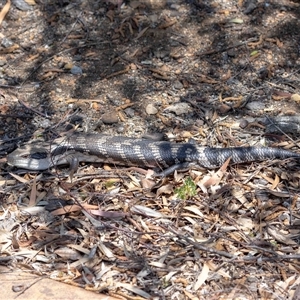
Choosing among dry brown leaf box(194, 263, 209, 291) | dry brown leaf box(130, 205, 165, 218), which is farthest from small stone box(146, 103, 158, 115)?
dry brown leaf box(194, 263, 209, 291)

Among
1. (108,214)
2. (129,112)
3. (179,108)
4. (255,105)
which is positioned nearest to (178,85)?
(179,108)

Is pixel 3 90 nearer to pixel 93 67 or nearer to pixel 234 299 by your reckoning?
pixel 93 67

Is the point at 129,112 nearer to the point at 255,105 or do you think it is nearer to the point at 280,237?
the point at 255,105

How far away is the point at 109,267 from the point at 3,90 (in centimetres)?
303

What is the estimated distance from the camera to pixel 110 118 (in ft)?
19.6

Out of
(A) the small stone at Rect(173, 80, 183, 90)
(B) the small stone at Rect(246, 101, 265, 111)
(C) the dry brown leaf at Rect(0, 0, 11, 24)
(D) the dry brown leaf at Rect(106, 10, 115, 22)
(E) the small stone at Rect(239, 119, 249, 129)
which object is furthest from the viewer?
(C) the dry brown leaf at Rect(0, 0, 11, 24)

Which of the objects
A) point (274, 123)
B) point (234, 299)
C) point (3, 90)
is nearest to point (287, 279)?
point (234, 299)

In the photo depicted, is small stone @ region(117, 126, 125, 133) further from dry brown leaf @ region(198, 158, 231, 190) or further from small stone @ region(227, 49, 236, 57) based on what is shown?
small stone @ region(227, 49, 236, 57)

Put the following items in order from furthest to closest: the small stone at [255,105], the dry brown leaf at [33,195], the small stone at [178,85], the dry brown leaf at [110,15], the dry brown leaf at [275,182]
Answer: the dry brown leaf at [110,15], the small stone at [178,85], the small stone at [255,105], the dry brown leaf at [33,195], the dry brown leaf at [275,182]

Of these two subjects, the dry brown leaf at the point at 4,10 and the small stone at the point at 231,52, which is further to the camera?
the dry brown leaf at the point at 4,10

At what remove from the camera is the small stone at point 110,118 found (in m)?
5.97

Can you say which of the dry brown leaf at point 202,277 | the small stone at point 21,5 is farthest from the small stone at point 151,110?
the small stone at point 21,5

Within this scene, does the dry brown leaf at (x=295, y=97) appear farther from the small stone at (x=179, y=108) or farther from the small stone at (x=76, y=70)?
the small stone at (x=76, y=70)

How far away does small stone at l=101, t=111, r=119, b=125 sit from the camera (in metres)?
5.97
